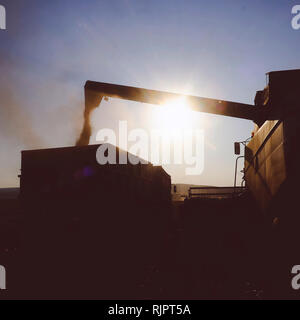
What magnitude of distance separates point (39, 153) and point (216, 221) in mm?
6202

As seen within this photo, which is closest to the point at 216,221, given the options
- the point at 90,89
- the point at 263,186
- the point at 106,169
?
the point at 263,186

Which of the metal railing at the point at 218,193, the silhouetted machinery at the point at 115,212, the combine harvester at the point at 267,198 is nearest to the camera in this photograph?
the combine harvester at the point at 267,198

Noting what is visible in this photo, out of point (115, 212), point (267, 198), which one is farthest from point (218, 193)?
point (267, 198)

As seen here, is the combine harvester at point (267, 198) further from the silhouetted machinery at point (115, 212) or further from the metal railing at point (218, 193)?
the metal railing at point (218, 193)

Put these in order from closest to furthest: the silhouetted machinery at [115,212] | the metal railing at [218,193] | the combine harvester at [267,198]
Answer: the combine harvester at [267,198] → the silhouetted machinery at [115,212] → the metal railing at [218,193]

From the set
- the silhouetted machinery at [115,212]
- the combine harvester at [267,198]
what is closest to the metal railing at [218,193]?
the combine harvester at [267,198]

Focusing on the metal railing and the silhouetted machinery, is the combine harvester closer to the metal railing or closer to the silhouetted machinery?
the silhouetted machinery

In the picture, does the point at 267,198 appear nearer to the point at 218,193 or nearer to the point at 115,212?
the point at 115,212

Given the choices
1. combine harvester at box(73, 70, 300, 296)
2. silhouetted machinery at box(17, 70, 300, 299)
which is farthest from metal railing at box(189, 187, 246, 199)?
silhouetted machinery at box(17, 70, 300, 299)

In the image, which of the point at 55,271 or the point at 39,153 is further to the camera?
the point at 39,153

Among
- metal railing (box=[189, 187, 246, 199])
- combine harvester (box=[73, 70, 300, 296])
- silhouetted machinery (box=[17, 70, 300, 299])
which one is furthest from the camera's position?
metal railing (box=[189, 187, 246, 199])

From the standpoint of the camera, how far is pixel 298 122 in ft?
16.2
